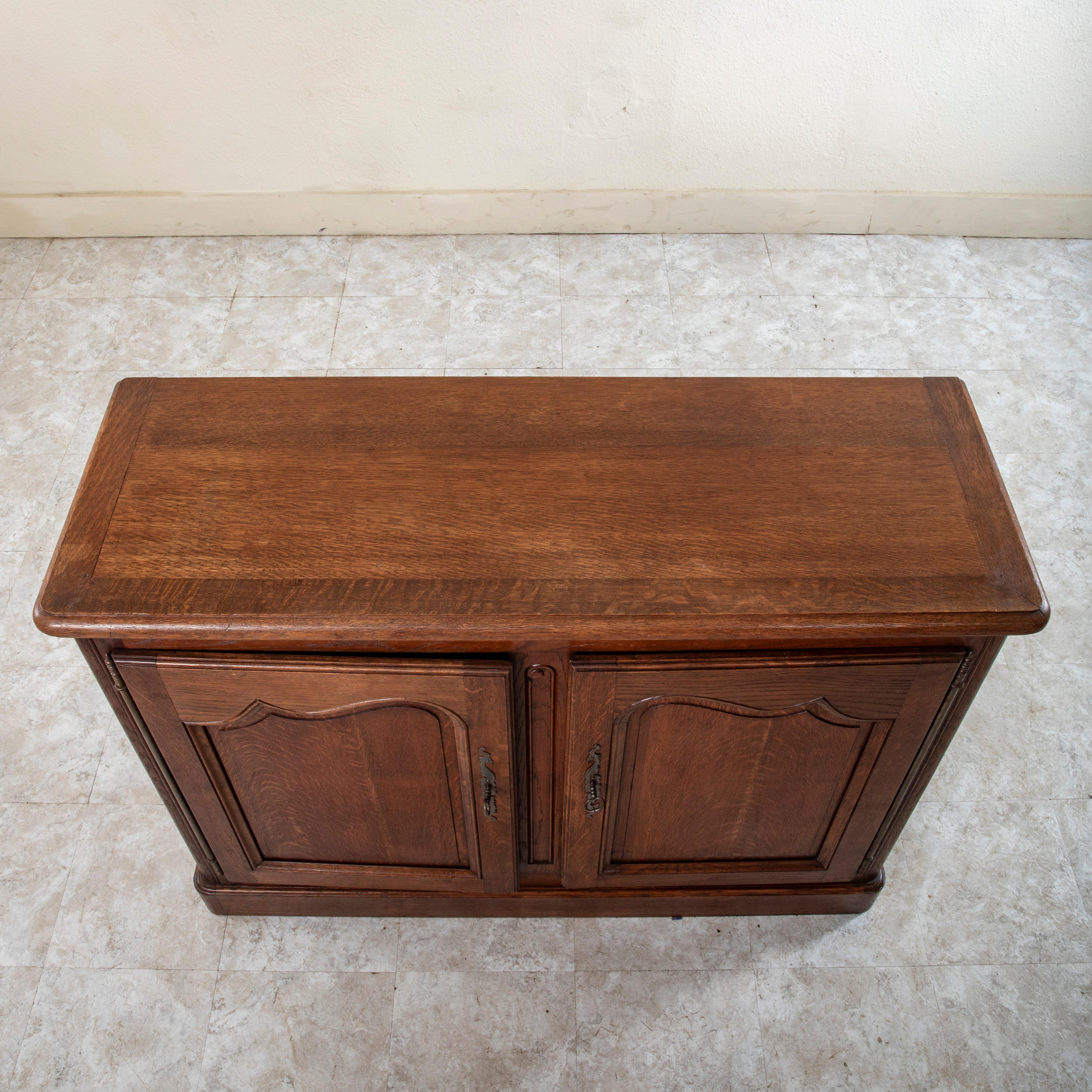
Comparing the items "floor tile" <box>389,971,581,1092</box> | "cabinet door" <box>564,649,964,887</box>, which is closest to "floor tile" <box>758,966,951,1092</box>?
"cabinet door" <box>564,649,964,887</box>

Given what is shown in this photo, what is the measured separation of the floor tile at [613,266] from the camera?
3.16 meters

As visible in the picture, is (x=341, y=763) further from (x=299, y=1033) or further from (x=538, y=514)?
(x=299, y=1033)

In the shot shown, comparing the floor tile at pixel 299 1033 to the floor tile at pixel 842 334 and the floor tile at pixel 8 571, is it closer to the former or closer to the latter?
the floor tile at pixel 8 571

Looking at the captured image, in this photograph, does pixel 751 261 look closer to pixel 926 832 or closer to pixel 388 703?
pixel 926 832

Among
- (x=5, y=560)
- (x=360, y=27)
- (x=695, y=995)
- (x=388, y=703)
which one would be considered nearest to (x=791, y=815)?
(x=695, y=995)

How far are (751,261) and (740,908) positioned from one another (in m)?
2.14

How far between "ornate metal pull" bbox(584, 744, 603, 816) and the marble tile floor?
48 cm

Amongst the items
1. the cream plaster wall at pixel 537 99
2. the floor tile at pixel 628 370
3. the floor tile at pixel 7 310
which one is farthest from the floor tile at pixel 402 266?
the floor tile at pixel 7 310

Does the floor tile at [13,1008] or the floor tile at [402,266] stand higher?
the floor tile at [402,266]

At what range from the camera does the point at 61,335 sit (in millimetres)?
3033

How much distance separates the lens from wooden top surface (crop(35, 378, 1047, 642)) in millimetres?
1324

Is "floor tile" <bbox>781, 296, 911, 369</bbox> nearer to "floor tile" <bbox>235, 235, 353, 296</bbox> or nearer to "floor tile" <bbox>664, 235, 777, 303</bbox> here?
"floor tile" <bbox>664, 235, 777, 303</bbox>

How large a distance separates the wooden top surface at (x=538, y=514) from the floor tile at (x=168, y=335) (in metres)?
1.42

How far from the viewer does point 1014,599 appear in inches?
52.9
